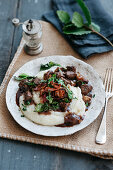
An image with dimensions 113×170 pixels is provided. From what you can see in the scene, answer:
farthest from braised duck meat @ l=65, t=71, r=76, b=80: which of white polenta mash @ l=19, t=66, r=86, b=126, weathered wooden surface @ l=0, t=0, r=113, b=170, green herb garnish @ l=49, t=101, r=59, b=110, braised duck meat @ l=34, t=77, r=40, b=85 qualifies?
weathered wooden surface @ l=0, t=0, r=113, b=170

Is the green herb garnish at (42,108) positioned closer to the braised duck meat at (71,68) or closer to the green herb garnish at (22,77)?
the green herb garnish at (22,77)

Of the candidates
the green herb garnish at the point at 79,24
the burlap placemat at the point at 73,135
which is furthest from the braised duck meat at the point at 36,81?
the green herb garnish at the point at 79,24

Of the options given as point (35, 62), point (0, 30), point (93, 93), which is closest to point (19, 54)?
point (35, 62)

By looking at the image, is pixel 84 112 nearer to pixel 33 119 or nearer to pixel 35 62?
pixel 33 119

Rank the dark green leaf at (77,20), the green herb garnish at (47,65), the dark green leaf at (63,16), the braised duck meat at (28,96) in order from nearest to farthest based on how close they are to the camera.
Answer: the braised duck meat at (28,96) < the green herb garnish at (47,65) < the dark green leaf at (77,20) < the dark green leaf at (63,16)

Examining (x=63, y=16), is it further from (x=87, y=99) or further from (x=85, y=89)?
(x=87, y=99)

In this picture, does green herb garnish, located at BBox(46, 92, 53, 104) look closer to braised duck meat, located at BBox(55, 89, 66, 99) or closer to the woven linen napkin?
braised duck meat, located at BBox(55, 89, 66, 99)

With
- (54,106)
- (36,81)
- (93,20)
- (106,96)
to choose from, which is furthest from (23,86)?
(93,20)
